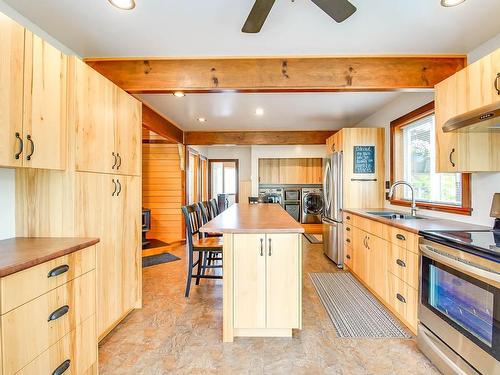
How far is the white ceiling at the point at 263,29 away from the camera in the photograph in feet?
5.61

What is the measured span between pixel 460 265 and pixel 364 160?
2.54 meters

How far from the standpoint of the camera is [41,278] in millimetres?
1268

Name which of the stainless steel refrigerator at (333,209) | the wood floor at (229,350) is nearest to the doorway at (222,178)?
the stainless steel refrigerator at (333,209)

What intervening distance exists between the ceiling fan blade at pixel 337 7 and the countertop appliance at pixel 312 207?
17.5 ft

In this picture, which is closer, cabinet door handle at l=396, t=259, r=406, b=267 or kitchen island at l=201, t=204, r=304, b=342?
kitchen island at l=201, t=204, r=304, b=342

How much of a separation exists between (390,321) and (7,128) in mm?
3038

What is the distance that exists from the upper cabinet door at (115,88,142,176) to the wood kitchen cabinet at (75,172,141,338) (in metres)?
0.11

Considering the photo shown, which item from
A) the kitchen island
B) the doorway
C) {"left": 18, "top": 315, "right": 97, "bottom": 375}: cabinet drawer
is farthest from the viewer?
the doorway

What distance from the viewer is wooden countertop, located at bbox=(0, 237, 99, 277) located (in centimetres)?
114

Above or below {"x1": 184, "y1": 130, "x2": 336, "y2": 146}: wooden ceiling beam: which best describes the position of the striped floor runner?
below

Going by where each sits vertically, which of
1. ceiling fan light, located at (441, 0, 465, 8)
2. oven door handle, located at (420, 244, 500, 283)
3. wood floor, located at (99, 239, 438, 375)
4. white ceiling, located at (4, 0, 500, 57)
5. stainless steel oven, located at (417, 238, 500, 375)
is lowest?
wood floor, located at (99, 239, 438, 375)

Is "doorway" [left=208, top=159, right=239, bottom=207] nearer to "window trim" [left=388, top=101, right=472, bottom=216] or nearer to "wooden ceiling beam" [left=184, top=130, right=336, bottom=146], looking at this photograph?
"wooden ceiling beam" [left=184, top=130, right=336, bottom=146]

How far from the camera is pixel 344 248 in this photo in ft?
12.6

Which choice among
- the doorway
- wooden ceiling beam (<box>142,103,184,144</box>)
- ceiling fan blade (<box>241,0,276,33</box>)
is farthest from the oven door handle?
the doorway
